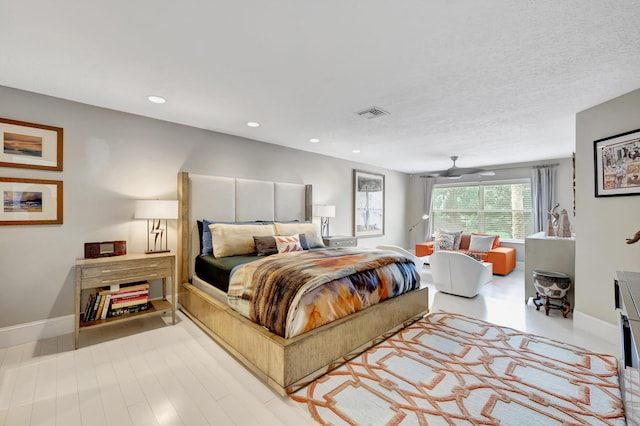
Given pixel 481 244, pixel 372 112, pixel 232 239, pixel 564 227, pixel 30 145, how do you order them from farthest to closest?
1. pixel 481 244
2. pixel 564 227
3. pixel 232 239
4. pixel 372 112
5. pixel 30 145

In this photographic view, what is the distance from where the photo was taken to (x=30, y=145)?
2.66m

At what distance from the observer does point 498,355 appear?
7.98 feet

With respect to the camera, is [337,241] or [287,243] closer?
[287,243]

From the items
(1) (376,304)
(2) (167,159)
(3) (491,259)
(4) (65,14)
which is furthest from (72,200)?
(3) (491,259)

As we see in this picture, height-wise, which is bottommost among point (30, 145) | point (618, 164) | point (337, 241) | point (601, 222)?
point (337, 241)

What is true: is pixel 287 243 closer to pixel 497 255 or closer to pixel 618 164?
pixel 618 164

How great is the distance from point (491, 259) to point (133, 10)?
6.43m

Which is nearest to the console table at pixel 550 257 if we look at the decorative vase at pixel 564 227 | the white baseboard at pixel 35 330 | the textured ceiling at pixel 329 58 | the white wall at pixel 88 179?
the decorative vase at pixel 564 227

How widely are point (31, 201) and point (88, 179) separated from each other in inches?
19.4

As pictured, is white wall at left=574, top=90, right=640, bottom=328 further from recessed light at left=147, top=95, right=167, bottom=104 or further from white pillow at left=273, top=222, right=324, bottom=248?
recessed light at left=147, top=95, right=167, bottom=104

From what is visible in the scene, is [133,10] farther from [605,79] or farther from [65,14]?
[605,79]

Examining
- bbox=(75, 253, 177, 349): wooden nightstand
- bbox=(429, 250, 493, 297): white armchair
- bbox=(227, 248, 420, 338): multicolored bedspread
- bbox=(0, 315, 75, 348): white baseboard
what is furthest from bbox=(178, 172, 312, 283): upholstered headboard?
bbox=(429, 250, 493, 297): white armchair

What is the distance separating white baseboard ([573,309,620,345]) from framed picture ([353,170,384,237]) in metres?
3.79

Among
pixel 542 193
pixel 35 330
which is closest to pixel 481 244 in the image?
pixel 542 193
